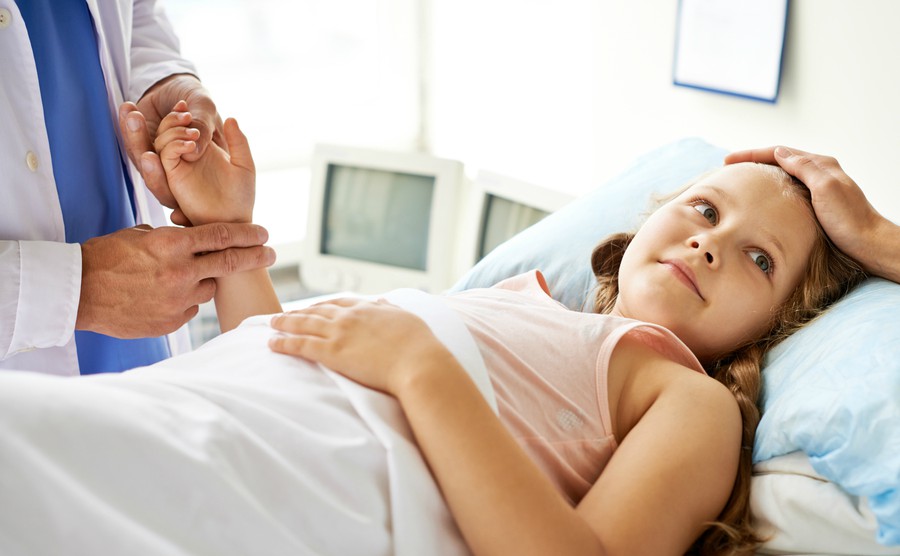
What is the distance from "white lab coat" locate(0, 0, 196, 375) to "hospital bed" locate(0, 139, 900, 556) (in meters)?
0.19

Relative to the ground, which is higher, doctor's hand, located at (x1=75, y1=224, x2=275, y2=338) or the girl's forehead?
the girl's forehead

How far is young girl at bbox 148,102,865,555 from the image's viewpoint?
833 mm

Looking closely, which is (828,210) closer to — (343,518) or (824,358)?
(824,358)

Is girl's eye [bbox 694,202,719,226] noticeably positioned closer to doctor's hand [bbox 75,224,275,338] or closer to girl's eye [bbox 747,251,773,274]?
girl's eye [bbox 747,251,773,274]

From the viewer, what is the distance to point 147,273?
1156 mm

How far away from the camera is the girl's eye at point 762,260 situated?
1.11 m

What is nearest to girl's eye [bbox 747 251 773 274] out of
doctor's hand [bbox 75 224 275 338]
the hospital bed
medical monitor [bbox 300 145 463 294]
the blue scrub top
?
the hospital bed

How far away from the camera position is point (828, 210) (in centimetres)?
109

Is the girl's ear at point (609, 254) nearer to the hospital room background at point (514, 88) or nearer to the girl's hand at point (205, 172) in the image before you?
the hospital room background at point (514, 88)

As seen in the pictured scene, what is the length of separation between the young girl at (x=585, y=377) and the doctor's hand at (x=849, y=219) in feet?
0.08

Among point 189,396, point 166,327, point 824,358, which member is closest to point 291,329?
→ point 189,396

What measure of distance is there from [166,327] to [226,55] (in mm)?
1729

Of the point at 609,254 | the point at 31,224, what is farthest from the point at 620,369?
the point at 31,224

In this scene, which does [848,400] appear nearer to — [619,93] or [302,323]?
[302,323]
